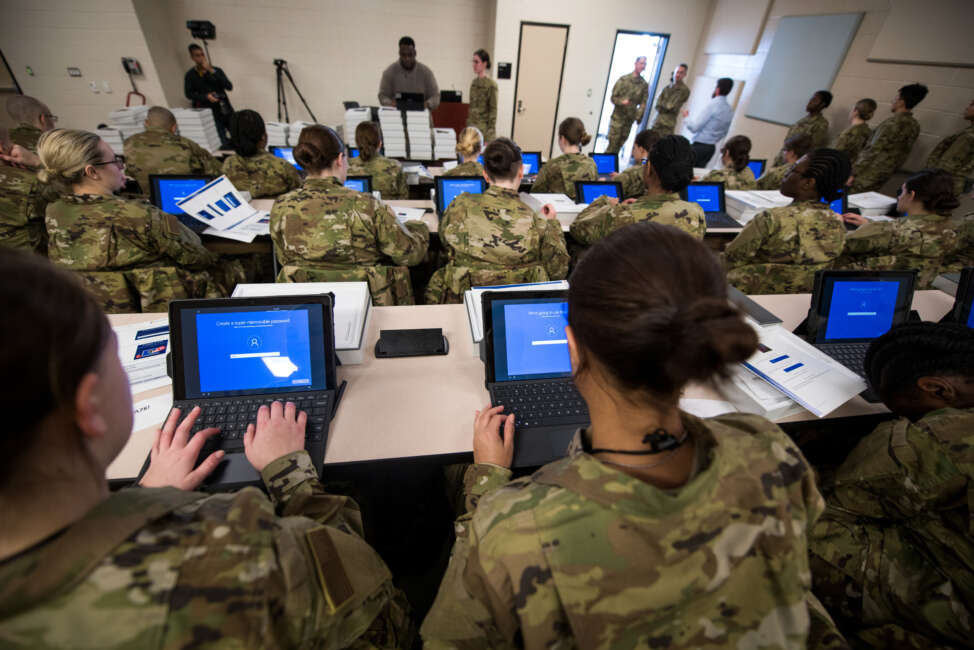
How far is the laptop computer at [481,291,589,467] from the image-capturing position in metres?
0.98

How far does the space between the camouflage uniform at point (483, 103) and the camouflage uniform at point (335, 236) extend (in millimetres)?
4223

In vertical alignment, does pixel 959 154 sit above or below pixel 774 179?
above

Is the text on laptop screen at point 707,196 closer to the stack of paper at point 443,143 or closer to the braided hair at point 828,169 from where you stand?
the braided hair at point 828,169

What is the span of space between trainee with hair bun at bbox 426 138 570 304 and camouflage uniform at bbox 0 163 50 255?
234 centimetres

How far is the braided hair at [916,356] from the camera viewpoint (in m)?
0.93

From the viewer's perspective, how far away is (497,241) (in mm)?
1837

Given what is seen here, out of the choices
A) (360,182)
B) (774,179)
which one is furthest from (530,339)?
(774,179)

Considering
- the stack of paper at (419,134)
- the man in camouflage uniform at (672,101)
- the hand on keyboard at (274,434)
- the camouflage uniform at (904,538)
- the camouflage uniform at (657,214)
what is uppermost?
the man in camouflage uniform at (672,101)

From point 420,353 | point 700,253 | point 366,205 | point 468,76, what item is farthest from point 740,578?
point 468,76

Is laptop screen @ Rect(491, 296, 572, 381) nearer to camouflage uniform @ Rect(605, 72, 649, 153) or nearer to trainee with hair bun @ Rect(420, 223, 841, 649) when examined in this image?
trainee with hair bun @ Rect(420, 223, 841, 649)

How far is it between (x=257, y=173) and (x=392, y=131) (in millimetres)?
1369

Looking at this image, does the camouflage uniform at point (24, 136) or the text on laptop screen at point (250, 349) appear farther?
the camouflage uniform at point (24, 136)

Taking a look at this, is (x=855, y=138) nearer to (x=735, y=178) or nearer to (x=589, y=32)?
(x=735, y=178)

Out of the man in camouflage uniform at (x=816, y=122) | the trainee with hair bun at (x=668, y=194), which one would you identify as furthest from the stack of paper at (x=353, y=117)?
the man in camouflage uniform at (x=816, y=122)
